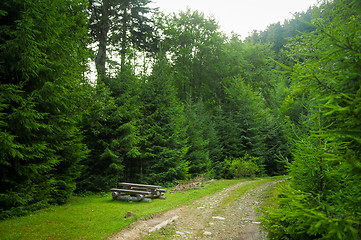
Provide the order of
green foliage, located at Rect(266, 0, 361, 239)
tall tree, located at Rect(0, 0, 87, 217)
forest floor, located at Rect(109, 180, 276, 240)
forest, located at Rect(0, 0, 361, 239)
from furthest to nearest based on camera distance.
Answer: tall tree, located at Rect(0, 0, 87, 217) → forest floor, located at Rect(109, 180, 276, 240) → forest, located at Rect(0, 0, 361, 239) → green foliage, located at Rect(266, 0, 361, 239)

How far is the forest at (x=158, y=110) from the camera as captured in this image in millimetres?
2979

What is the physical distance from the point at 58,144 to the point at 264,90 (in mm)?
32968

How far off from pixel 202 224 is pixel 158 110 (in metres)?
11.1

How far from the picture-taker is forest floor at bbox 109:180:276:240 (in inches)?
223

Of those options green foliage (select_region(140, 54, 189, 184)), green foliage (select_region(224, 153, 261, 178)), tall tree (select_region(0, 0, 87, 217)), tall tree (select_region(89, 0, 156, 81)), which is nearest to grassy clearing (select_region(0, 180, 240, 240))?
tall tree (select_region(0, 0, 87, 217))

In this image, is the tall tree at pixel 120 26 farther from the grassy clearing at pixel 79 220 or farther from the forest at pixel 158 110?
the grassy clearing at pixel 79 220

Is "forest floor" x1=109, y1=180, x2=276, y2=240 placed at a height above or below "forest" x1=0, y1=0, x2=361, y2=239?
below

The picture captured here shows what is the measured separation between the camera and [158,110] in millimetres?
16578

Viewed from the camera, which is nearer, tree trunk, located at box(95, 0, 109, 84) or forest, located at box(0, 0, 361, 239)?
forest, located at box(0, 0, 361, 239)

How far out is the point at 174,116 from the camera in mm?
16906

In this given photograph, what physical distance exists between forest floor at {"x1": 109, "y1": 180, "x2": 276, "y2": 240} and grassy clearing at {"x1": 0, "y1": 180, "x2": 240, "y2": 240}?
1.73 feet

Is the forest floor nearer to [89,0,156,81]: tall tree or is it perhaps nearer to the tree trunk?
[89,0,156,81]: tall tree

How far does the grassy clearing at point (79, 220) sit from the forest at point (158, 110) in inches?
37.3

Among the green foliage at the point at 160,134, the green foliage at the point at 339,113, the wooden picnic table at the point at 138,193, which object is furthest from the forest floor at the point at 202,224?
the green foliage at the point at 160,134
